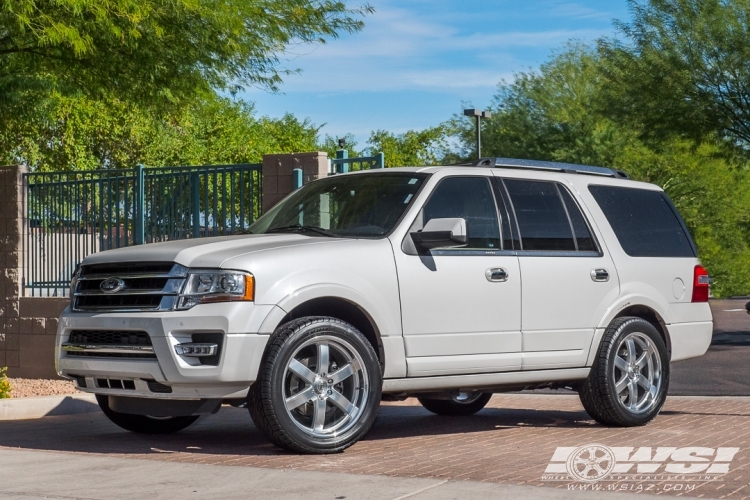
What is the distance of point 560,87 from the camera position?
47.5 meters

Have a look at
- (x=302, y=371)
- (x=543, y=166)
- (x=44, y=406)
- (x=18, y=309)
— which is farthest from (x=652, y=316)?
(x=18, y=309)

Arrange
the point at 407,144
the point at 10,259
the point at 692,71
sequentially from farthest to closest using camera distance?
the point at 407,144 < the point at 692,71 < the point at 10,259

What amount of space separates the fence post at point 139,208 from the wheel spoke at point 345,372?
7061 mm

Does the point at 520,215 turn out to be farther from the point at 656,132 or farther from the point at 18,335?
the point at 656,132

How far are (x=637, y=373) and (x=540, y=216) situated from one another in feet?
5.26

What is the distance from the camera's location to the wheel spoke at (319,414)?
25.2 ft

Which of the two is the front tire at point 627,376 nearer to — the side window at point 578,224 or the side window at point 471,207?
the side window at point 578,224

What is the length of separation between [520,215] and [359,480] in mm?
3172

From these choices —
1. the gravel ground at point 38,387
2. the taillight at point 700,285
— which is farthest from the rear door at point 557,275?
the gravel ground at point 38,387

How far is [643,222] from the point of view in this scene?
1009cm

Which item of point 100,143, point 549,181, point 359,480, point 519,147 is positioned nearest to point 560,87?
point 519,147

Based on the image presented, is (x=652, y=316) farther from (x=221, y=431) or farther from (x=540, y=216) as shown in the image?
(x=221, y=431)

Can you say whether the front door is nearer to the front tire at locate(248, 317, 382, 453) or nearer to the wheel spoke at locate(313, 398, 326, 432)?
the front tire at locate(248, 317, 382, 453)

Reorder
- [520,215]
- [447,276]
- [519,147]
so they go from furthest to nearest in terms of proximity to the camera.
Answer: [519,147] < [520,215] < [447,276]
